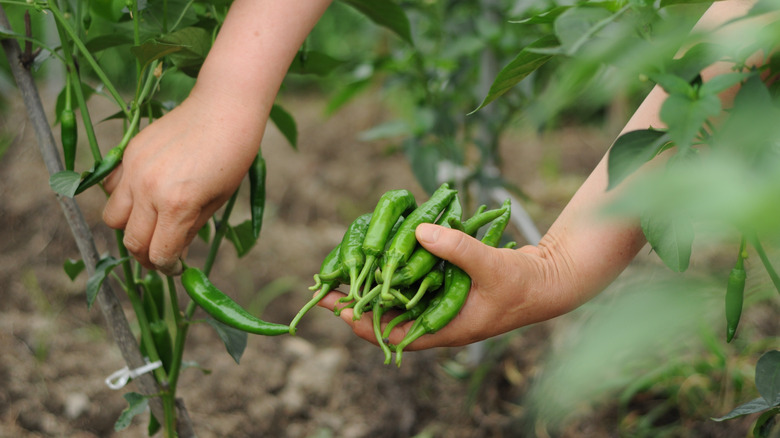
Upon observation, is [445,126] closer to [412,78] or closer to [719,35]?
[412,78]

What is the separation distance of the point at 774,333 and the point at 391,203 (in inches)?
64.8

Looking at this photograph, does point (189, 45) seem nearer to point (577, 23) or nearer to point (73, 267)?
point (73, 267)

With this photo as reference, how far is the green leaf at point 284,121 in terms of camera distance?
48.8 inches

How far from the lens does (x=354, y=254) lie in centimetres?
97

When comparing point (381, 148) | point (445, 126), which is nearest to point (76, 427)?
point (445, 126)

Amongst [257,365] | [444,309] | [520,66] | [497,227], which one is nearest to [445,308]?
[444,309]

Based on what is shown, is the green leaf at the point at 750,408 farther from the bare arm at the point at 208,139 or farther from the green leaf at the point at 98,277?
the green leaf at the point at 98,277

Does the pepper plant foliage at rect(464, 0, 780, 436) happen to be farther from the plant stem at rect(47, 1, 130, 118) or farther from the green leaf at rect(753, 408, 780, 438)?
the plant stem at rect(47, 1, 130, 118)

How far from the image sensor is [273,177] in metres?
3.29

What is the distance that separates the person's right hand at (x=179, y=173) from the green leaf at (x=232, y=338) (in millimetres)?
135

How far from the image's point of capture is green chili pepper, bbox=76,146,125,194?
3.12 feet

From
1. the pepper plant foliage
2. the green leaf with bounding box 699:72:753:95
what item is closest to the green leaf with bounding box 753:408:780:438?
the pepper plant foliage

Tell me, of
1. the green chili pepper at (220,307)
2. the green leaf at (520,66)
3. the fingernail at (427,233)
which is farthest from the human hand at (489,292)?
the green leaf at (520,66)

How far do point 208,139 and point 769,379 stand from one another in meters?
0.82
